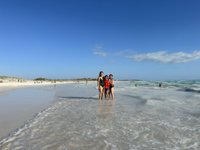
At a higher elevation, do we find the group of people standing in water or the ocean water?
the group of people standing in water

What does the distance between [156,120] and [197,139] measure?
8.67 feet

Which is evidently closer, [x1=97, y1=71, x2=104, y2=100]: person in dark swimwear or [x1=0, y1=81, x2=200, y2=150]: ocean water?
[x1=0, y1=81, x2=200, y2=150]: ocean water

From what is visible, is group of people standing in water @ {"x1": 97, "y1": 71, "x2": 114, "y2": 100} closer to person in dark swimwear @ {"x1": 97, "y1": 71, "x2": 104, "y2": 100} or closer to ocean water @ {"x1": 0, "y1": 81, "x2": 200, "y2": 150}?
person in dark swimwear @ {"x1": 97, "y1": 71, "x2": 104, "y2": 100}

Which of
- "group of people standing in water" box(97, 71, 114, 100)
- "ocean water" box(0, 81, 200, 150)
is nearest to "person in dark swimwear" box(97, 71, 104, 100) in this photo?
"group of people standing in water" box(97, 71, 114, 100)

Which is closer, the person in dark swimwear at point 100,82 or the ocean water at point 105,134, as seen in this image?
the ocean water at point 105,134

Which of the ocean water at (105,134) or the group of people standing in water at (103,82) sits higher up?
the group of people standing in water at (103,82)

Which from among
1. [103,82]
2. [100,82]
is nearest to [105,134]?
[100,82]

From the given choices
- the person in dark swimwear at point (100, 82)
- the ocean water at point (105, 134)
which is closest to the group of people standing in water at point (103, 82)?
the person in dark swimwear at point (100, 82)

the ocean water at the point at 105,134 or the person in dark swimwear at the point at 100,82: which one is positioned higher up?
the person in dark swimwear at the point at 100,82

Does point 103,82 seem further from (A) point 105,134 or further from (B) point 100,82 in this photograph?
(A) point 105,134

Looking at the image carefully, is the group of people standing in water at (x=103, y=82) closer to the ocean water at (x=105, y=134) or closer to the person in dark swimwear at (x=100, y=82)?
the person in dark swimwear at (x=100, y=82)

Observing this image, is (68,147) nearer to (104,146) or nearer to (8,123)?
(104,146)

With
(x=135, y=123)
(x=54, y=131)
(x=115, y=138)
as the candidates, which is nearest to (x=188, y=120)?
(x=135, y=123)

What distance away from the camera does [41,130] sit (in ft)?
23.1
